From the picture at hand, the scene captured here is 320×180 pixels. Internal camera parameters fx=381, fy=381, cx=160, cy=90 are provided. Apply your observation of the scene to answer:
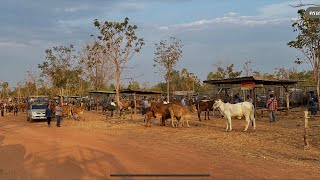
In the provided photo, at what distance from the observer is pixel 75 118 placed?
107 feet

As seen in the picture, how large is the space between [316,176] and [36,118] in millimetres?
25791

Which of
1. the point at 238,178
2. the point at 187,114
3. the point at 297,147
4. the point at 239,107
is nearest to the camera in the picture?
the point at 238,178

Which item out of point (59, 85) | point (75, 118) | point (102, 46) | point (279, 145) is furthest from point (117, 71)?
point (279, 145)

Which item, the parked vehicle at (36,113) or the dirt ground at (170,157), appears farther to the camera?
the parked vehicle at (36,113)

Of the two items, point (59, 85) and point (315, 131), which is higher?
point (59, 85)

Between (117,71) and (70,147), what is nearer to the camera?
(70,147)

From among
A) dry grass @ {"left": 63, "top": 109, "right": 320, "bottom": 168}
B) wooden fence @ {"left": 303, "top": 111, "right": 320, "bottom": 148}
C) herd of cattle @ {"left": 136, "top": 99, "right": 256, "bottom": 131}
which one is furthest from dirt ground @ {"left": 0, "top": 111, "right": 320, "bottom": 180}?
herd of cattle @ {"left": 136, "top": 99, "right": 256, "bottom": 131}

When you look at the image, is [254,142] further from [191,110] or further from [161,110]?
→ [161,110]

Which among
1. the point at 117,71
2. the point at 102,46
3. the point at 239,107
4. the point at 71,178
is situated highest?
the point at 102,46

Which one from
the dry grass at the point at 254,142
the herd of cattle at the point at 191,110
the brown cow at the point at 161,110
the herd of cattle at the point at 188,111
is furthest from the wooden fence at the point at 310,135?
the brown cow at the point at 161,110

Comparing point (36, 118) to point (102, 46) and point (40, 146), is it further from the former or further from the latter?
point (40, 146)

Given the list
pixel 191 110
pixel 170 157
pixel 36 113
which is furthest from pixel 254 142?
pixel 36 113

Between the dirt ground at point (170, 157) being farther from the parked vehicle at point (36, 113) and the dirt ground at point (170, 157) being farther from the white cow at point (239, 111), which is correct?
the parked vehicle at point (36, 113)

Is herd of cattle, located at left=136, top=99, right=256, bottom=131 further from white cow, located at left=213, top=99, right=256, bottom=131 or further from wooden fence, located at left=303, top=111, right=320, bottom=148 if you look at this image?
wooden fence, located at left=303, top=111, right=320, bottom=148
